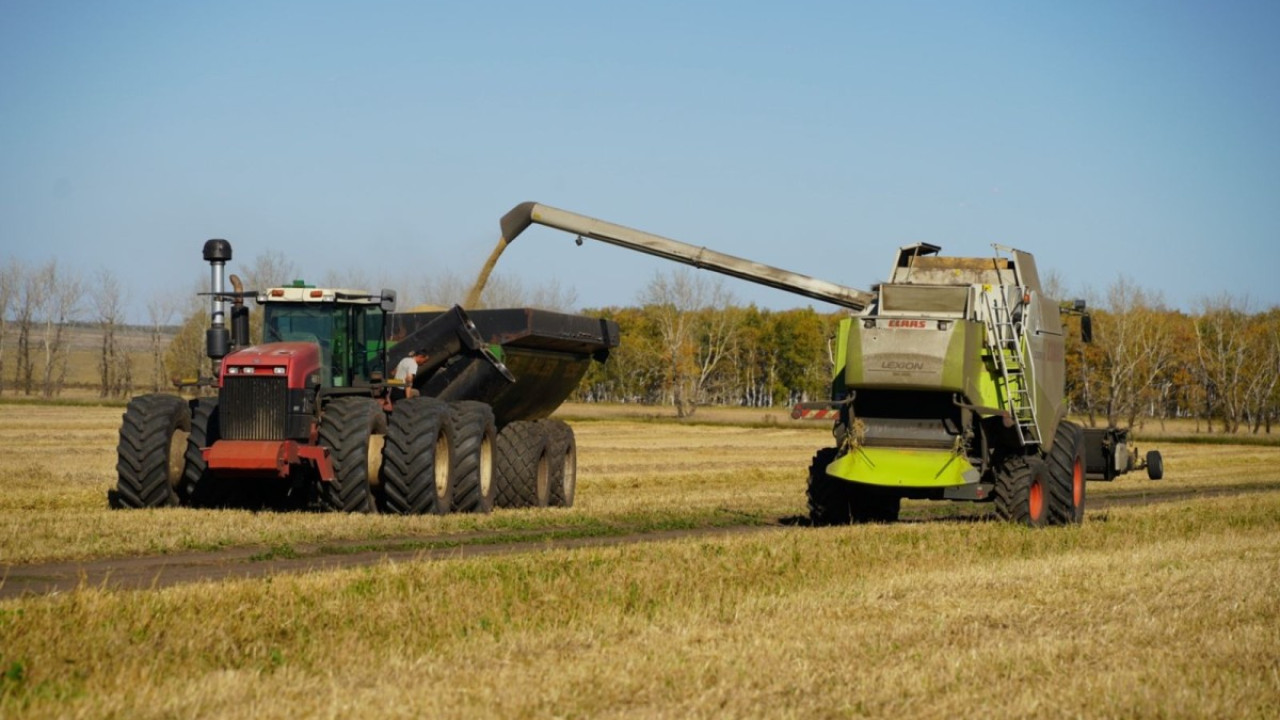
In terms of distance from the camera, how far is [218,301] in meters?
19.1

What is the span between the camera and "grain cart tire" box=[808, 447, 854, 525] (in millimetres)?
19281

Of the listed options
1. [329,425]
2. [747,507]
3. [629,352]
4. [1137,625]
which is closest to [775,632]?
[1137,625]

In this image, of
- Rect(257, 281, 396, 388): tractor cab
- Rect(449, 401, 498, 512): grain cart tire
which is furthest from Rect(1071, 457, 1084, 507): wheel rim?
Rect(257, 281, 396, 388): tractor cab

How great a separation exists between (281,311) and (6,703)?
12.5 metres

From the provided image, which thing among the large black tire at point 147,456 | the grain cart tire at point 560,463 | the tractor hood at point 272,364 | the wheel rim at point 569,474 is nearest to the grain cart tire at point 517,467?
the grain cart tire at point 560,463

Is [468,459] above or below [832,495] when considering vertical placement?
above

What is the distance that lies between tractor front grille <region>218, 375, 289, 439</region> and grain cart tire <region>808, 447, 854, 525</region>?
652cm

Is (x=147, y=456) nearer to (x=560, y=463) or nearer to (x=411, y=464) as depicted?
(x=411, y=464)

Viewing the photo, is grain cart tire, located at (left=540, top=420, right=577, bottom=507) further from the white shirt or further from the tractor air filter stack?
the tractor air filter stack

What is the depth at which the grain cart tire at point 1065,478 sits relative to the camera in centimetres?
1914

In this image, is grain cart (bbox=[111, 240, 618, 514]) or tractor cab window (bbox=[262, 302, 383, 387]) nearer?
grain cart (bbox=[111, 240, 618, 514])

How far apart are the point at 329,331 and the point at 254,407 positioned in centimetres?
160

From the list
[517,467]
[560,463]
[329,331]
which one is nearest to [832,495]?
[517,467]

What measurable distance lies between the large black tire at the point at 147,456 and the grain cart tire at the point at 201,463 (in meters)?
0.26
